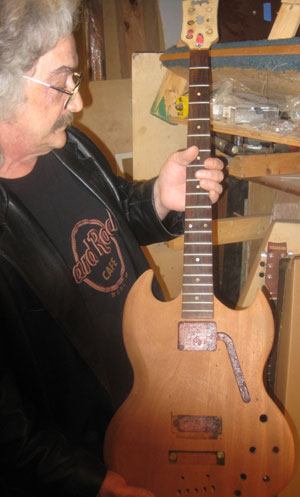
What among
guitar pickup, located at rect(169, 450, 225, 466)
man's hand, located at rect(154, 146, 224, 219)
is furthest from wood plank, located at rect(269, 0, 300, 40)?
guitar pickup, located at rect(169, 450, 225, 466)

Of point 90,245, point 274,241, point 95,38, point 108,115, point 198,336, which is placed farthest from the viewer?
point 95,38

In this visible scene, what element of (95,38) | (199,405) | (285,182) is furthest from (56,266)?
(95,38)

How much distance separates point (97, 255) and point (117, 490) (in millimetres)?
552

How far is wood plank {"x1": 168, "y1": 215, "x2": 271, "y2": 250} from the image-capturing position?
157 centimetres

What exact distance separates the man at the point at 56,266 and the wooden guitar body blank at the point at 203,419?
0.08 meters

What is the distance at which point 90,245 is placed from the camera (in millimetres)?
1058

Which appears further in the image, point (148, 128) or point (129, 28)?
point (129, 28)

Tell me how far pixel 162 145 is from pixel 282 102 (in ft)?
1.95

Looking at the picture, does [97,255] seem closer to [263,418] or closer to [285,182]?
[263,418]

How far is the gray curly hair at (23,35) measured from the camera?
82 cm

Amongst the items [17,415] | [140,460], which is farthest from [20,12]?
[140,460]

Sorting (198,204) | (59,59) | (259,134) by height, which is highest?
(59,59)

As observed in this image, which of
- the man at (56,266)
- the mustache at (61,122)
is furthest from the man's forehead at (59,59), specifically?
the mustache at (61,122)

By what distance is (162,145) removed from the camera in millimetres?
1787
